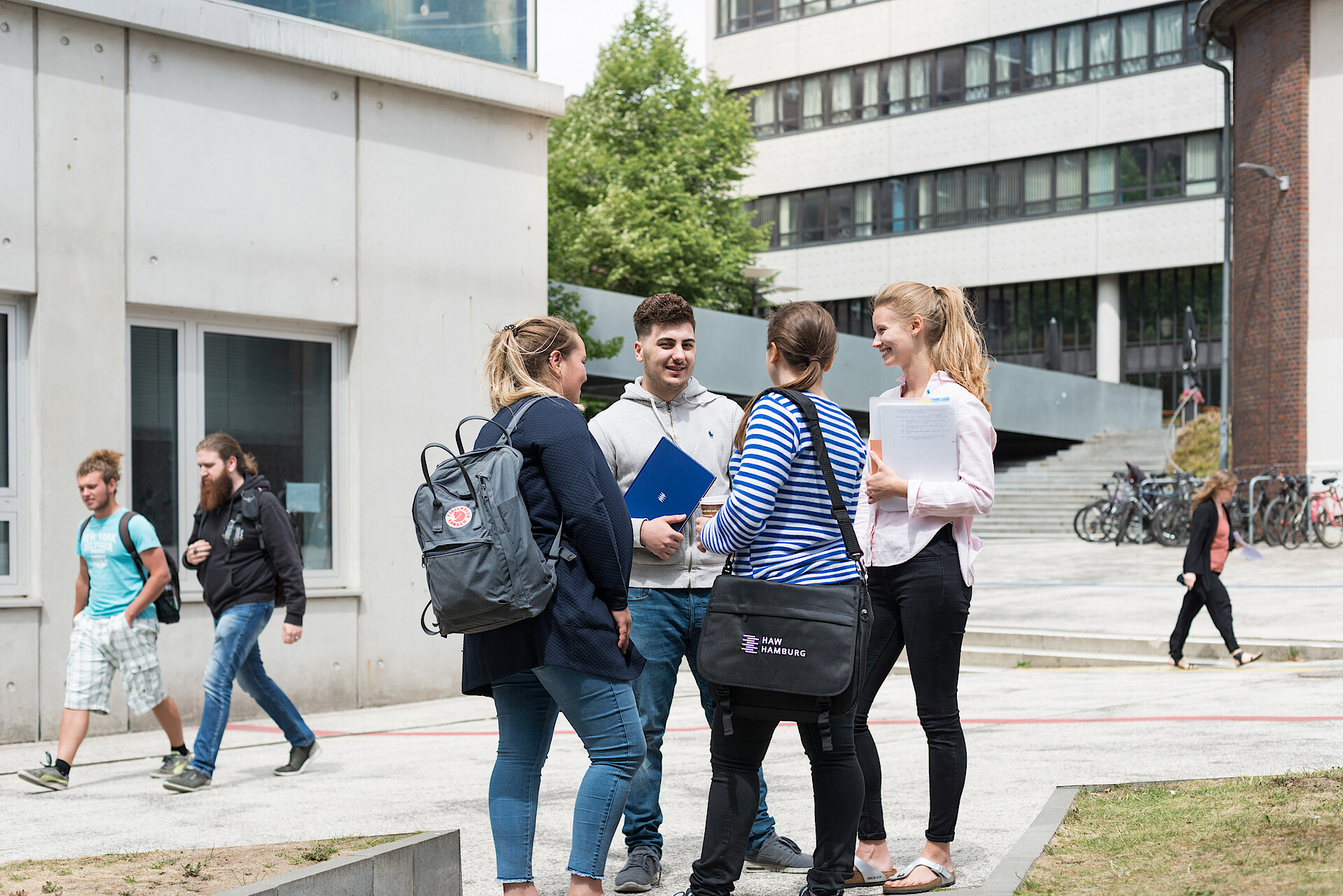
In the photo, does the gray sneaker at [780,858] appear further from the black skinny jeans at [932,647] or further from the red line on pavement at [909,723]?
the red line on pavement at [909,723]

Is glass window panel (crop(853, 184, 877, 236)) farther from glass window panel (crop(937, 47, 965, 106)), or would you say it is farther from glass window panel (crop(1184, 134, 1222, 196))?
glass window panel (crop(1184, 134, 1222, 196))

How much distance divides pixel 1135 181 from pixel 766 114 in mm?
14295

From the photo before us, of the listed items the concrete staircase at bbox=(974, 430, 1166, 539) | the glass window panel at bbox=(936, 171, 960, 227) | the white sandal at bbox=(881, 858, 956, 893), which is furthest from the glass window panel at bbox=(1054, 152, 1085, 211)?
the white sandal at bbox=(881, 858, 956, 893)

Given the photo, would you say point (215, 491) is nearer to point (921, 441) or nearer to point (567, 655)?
point (567, 655)

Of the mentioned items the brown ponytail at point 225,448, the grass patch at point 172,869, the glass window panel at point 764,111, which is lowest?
the grass patch at point 172,869

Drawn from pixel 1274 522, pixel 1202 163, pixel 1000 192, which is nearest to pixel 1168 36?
pixel 1202 163

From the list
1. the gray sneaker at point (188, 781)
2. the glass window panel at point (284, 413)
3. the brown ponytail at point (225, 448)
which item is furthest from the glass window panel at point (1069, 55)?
the gray sneaker at point (188, 781)

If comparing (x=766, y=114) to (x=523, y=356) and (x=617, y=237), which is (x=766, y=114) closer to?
(x=617, y=237)

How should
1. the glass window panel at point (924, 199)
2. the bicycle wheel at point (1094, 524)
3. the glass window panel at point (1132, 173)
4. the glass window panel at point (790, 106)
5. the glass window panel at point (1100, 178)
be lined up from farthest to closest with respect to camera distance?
the glass window panel at point (790, 106) → the glass window panel at point (924, 199) → the glass window panel at point (1100, 178) → the glass window panel at point (1132, 173) → the bicycle wheel at point (1094, 524)

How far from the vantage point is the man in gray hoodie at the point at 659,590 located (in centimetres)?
507

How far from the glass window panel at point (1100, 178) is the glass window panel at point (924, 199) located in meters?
5.56

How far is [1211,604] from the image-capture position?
1212cm

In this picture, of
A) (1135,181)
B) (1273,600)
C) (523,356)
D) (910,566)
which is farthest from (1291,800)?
(1135,181)

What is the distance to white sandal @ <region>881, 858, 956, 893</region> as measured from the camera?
4.64 m
